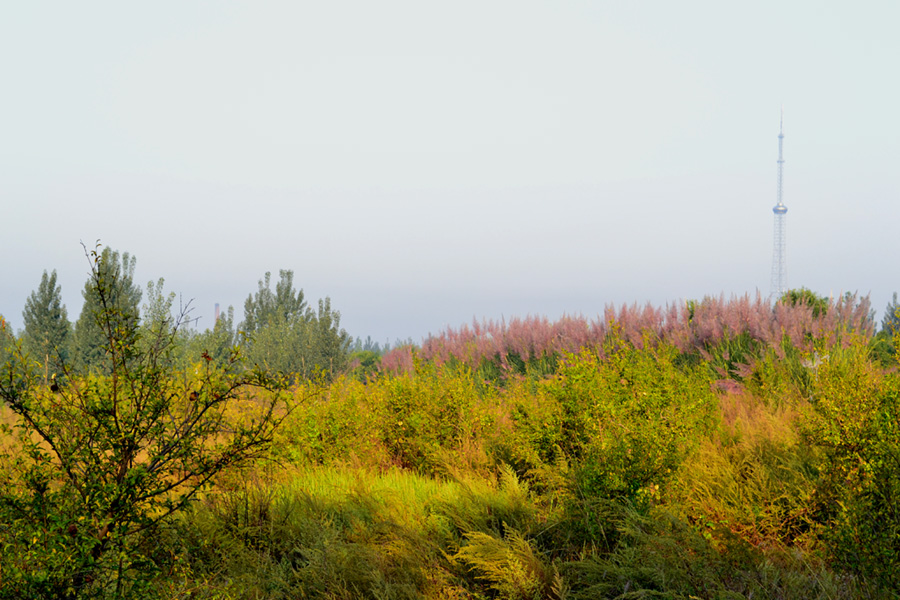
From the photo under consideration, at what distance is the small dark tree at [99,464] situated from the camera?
2.76m

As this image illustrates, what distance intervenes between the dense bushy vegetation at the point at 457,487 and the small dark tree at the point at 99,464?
1 cm

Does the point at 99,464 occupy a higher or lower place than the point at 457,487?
higher

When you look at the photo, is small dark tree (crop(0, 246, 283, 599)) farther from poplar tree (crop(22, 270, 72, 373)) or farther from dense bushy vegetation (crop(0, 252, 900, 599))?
poplar tree (crop(22, 270, 72, 373))

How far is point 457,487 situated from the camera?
5273mm

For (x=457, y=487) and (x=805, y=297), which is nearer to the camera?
(x=457, y=487)

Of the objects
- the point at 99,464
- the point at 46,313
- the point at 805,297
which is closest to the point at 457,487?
the point at 99,464

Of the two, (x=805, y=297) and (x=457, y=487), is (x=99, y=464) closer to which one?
(x=457, y=487)

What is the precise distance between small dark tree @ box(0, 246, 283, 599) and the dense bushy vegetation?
0.01m

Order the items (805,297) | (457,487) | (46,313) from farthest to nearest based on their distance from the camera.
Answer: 1. (46,313)
2. (805,297)
3. (457,487)

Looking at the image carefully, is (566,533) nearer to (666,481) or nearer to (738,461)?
(666,481)

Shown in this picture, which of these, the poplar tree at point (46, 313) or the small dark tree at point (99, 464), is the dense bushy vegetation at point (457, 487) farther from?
the poplar tree at point (46, 313)

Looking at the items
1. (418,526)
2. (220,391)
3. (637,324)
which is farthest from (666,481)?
(637,324)

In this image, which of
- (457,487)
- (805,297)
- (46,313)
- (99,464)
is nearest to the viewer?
(99,464)

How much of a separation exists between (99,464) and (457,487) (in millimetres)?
2917
